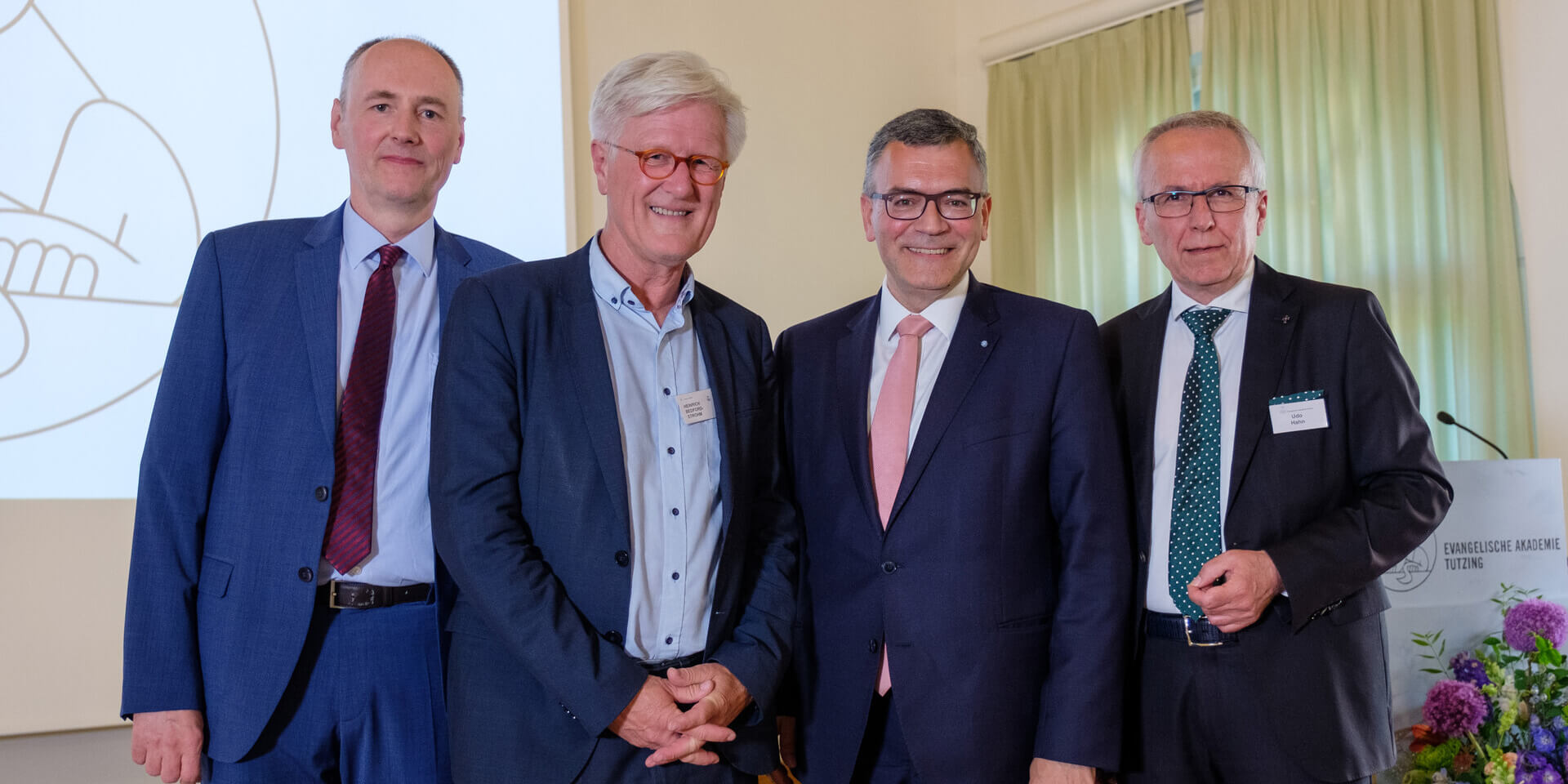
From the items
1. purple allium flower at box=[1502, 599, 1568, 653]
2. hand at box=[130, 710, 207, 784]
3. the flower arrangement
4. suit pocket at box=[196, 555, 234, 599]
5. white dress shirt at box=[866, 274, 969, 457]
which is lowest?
the flower arrangement

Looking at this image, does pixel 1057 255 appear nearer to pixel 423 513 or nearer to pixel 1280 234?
pixel 1280 234

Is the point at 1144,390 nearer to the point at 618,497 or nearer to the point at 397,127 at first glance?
the point at 618,497

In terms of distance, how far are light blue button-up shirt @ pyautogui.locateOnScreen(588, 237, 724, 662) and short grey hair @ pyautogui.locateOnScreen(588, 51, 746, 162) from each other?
24 cm

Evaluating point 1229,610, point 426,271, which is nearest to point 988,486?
point 1229,610

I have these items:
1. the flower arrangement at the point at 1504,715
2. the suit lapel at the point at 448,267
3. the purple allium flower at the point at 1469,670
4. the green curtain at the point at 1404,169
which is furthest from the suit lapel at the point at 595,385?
the green curtain at the point at 1404,169

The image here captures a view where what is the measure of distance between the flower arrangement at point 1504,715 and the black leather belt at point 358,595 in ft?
8.34

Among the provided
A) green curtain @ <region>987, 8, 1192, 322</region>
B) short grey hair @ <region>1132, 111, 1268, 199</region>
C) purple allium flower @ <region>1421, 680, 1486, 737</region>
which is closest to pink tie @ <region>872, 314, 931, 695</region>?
short grey hair @ <region>1132, 111, 1268, 199</region>

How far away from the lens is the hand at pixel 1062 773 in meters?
1.85

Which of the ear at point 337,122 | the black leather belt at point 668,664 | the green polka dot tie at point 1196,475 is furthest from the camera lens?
the ear at point 337,122

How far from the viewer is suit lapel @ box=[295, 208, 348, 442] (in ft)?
6.22

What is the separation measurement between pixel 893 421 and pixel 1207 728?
2.55ft

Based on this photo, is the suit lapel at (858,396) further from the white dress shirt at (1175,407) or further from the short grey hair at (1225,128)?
the short grey hair at (1225,128)

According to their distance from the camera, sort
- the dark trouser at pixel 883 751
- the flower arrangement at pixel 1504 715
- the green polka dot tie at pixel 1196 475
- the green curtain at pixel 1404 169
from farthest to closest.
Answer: the green curtain at pixel 1404 169 → the flower arrangement at pixel 1504 715 → the green polka dot tie at pixel 1196 475 → the dark trouser at pixel 883 751

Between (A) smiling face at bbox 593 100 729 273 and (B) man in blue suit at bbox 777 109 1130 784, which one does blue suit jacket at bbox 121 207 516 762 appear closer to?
(A) smiling face at bbox 593 100 729 273
